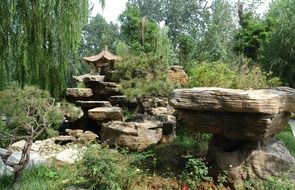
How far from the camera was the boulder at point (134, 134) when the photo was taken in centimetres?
688

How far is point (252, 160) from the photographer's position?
4629 mm

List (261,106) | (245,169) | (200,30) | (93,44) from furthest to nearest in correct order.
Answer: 1. (93,44)
2. (200,30)
3. (245,169)
4. (261,106)

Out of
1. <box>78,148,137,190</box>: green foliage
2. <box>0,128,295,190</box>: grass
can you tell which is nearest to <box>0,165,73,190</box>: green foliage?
<box>0,128,295,190</box>: grass

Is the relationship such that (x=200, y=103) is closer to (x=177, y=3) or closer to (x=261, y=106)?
(x=261, y=106)

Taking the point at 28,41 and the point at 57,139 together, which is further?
the point at 57,139

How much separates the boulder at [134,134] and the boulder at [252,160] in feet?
7.04

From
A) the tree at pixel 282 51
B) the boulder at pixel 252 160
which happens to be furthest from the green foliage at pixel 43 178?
the tree at pixel 282 51

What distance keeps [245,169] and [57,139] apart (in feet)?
16.1

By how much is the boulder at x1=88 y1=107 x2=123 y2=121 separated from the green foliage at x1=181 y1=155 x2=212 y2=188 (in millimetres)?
3439

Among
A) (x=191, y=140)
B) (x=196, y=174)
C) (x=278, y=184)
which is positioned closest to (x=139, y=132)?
(x=191, y=140)

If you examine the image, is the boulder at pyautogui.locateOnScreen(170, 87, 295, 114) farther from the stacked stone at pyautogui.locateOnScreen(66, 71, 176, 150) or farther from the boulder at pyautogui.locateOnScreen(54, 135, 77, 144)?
the boulder at pyautogui.locateOnScreen(54, 135, 77, 144)

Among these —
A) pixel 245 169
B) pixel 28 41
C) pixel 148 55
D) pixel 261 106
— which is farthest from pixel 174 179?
pixel 148 55

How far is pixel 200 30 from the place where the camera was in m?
33.2

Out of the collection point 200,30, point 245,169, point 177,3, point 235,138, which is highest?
point 177,3
